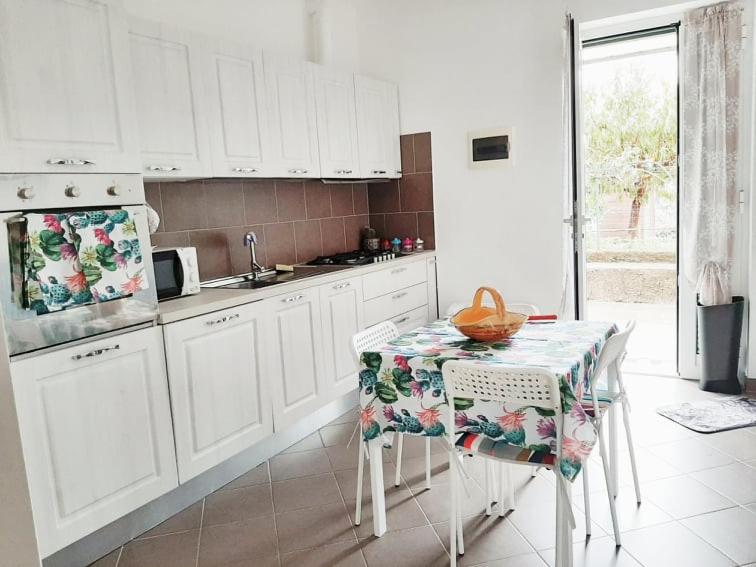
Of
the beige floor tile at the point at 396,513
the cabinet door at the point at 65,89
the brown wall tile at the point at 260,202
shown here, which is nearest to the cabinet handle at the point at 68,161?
the cabinet door at the point at 65,89

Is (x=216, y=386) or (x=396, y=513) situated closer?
(x=396, y=513)

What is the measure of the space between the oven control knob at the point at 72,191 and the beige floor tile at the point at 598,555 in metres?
2.14

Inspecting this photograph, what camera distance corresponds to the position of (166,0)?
3.31 meters

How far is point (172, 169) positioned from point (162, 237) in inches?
19.6

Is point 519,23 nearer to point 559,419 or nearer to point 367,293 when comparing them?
point 367,293

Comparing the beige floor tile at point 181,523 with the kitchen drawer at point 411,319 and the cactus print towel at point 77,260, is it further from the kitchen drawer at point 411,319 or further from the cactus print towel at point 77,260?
the kitchen drawer at point 411,319

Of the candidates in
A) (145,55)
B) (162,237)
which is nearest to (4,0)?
(145,55)

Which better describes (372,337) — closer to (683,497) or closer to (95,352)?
(95,352)

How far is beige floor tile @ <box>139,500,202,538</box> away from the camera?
257cm

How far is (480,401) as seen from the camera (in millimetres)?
2082

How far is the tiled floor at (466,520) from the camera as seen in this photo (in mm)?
2232

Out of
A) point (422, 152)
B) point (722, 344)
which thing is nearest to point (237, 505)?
point (422, 152)

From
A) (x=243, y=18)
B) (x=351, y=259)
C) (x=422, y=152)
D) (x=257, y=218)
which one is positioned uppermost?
(x=243, y=18)

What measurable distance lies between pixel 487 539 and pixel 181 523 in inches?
51.5
